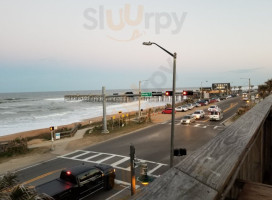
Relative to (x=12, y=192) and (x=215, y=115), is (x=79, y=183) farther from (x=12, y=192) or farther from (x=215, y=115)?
(x=215, y=115)

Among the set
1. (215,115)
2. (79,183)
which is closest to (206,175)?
(79,183)

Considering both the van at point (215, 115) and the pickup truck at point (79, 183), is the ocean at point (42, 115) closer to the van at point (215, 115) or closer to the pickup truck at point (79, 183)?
the van at point (215, 115)

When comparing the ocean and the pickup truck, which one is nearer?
the pickup truck

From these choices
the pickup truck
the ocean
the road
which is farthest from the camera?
the ocean

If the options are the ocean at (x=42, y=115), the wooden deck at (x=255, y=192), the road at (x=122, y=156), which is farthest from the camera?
the ocean at (x=42, y=115)

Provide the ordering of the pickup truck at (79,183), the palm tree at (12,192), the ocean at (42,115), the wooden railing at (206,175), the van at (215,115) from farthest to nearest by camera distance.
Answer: the ocean at (42,115)
the van at (215,115)
the pickup truck at (79,183)
the palm tree at (12,192)
the wooden railing at (206,175)

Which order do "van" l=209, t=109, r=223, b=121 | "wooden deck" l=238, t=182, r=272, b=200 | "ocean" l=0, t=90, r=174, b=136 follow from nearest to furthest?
"wooden deck" l=238, t=182, r=272, b=200
"van" l=209, t=109, r=223, b=121
"ocean" l=0, t=90, r=174, b=136

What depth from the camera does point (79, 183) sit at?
1075cm

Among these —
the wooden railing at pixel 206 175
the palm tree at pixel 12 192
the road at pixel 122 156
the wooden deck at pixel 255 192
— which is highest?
the wooden railing at pixel 206 175

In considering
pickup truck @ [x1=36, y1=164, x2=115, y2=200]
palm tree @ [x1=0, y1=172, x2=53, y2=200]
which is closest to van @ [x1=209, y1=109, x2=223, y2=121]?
pickup truck @ [x1=36, y1=164, x2=115, y2=200]

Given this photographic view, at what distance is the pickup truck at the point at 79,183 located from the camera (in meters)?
9.82

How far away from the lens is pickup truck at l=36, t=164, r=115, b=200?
9.82m

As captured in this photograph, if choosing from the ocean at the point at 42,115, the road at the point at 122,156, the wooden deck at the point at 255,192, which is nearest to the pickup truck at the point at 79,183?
the road at the point at 122,156

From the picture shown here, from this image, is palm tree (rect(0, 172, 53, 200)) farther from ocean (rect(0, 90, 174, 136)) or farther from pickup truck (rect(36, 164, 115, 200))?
ocean (rect(0, 90, 174, 136))
